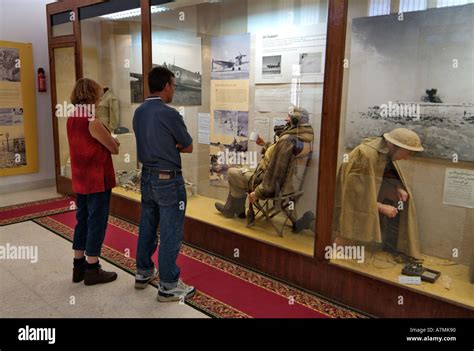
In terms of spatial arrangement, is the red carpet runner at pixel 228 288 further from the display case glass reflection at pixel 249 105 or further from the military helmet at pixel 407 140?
the military helmet at pixel 407 140

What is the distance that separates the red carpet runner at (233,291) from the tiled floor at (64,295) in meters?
0.17

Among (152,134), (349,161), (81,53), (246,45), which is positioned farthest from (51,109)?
(349,161)

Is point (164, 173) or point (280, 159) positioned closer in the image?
point (164, 173)

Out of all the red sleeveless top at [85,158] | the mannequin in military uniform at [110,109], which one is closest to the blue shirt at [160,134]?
the red sleeveless top at [85,158]

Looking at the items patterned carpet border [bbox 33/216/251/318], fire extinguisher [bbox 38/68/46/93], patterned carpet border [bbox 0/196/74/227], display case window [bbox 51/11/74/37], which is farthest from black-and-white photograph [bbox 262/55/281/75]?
fire extinguisher [bbox 38/68/46/93]

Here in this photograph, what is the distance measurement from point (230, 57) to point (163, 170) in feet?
6.53

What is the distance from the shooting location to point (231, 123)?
445 centimetres

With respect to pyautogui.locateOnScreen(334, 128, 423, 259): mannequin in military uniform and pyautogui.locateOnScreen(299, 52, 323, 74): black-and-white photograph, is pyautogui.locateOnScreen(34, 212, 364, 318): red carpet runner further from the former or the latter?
pyautogui.locateOnScreen(299, 52, 323, 74): black-and-white photograph

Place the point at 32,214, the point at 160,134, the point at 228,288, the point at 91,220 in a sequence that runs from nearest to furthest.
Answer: the point at 160,134 → the point at 91,220 → the point at 228,288 → the point at 32,214

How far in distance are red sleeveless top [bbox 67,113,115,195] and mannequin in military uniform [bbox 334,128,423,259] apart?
1.86 meters

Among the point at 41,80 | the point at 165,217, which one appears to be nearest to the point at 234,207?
the point at 165,217

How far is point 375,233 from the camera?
307cm

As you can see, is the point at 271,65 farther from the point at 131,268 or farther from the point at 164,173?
the point at 131,268

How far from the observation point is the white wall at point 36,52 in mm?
6016
